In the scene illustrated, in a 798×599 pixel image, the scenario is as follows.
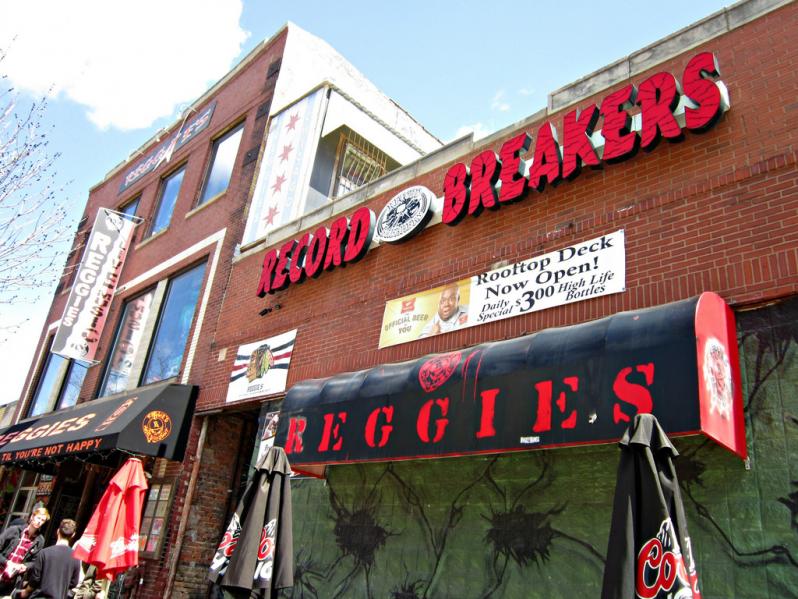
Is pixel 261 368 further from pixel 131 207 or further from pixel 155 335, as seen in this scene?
pixel 131 207

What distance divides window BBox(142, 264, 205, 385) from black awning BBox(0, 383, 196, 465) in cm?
67

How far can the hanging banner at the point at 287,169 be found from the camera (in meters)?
12.3

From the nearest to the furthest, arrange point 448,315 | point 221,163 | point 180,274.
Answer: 1. point 448,315
2. point 180,274
3. point 221,163

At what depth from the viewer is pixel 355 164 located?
14266mm

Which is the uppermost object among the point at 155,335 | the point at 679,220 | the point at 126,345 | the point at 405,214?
the point at 405,214

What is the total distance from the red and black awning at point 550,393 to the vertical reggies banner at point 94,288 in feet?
32.3

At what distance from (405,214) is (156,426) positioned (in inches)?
217

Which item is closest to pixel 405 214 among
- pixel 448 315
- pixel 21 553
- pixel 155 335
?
pixel 448 315

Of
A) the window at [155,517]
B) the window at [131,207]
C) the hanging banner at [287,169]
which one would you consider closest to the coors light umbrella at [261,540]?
the window at [155,517]

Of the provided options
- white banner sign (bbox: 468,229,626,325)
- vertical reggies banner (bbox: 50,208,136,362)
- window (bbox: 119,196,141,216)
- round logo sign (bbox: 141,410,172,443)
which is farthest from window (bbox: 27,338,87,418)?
white banner sign (bbox: 468,229,626,325)

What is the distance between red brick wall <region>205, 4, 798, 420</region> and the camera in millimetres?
5676

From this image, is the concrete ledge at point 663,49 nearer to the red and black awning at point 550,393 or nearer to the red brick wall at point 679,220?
the red brick wall at point 679,220

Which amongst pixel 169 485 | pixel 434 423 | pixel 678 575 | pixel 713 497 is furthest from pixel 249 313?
pixel 678 575

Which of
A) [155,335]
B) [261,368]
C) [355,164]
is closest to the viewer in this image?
[261,368]
